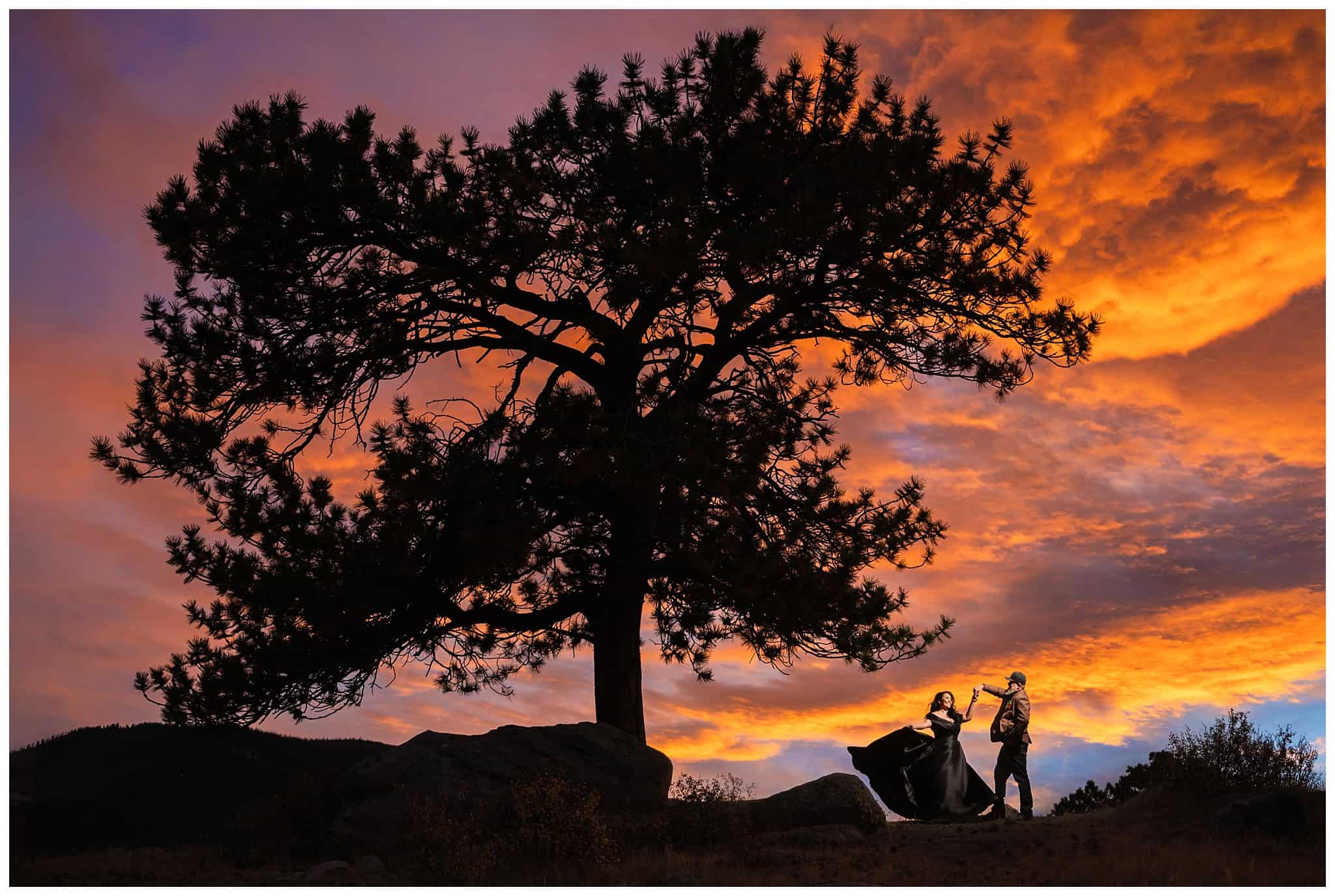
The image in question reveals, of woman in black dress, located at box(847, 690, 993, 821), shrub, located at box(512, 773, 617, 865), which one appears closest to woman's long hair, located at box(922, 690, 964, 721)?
woman in black dress, located at box(847, 690, 993, 821)

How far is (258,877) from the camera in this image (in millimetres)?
11758

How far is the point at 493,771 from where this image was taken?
14203 millimetres

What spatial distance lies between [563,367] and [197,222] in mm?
5508

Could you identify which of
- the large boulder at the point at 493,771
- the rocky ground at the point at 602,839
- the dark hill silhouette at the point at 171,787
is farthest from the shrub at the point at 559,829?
the dark hill silhouette at the point at 171,787

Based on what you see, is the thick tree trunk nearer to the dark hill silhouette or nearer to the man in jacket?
the dark hill silhouette

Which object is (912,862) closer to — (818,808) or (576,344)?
(818,808)

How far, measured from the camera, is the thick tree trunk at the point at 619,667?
52.4 ft

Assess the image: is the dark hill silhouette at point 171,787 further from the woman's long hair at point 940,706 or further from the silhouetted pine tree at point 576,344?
the woman's long hair at point 940,706

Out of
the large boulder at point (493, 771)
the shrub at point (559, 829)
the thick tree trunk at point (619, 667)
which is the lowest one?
the shrub at point (559, 829)

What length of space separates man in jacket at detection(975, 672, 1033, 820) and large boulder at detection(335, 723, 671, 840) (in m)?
4.68

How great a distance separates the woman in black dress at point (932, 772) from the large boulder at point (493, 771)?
10.5 ft

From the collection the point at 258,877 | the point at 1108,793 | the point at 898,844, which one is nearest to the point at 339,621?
the point at 258,877

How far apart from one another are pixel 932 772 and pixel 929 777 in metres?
0.08

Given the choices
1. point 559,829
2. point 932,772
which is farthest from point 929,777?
point 559,829
